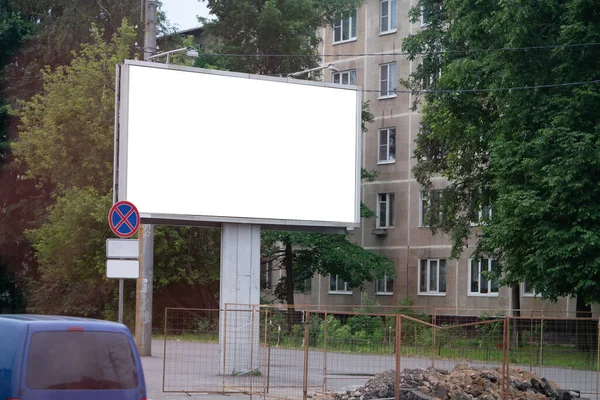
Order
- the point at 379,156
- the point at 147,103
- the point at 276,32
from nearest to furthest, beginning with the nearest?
the point at 147,103, the point at 276,32, the point at 379,156

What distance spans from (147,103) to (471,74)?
1708 cm

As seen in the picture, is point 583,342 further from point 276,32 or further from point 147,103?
point 276,32

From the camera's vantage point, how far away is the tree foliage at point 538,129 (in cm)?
3069

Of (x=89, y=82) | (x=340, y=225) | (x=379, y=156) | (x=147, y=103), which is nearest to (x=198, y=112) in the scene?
(x=147, y=103)

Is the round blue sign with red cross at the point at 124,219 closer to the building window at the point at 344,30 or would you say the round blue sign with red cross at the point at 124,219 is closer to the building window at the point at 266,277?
the building window at the point at 266,277

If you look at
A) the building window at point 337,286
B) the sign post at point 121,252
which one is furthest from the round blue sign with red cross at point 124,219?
the building window at point 337,286

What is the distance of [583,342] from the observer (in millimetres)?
18938

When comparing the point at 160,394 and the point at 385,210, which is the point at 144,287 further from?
the point at 385,210

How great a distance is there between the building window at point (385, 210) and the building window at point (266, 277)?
23.6 feet

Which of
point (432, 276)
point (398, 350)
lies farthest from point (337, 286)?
point (398, 350)

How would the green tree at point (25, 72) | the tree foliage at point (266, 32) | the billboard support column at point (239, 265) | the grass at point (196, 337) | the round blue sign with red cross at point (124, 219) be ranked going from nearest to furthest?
the round blue sign with red cross at point (124, 219) < the grass at point (196, 337) < the billboard support column at point (239, 265) < the tree foliage at point (266, 32) < the green tree at point (25, 72)

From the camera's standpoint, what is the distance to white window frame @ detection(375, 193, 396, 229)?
55281mm

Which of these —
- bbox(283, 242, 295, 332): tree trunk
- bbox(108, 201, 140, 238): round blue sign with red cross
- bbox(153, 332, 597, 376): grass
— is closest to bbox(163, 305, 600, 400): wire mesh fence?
bbox(153, 332, 597, 376): grass

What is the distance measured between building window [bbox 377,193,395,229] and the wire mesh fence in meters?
35.0
